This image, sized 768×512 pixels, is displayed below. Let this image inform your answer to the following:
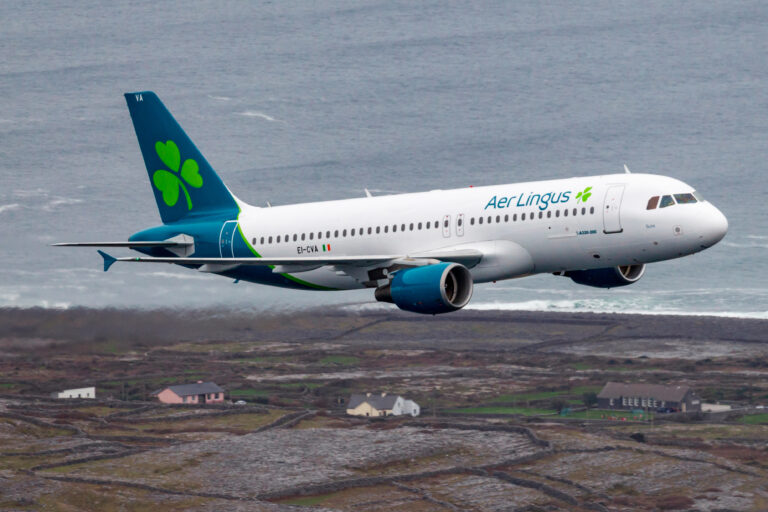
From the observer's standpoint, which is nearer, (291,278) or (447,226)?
(447,226)

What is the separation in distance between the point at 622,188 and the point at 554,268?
20.1 feet

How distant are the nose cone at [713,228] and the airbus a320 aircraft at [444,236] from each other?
0.18 feet

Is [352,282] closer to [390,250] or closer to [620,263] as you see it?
[390,250]

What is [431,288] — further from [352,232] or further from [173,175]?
[173,175]

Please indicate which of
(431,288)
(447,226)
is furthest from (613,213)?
(431,288)

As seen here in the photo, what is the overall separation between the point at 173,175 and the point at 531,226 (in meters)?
27.7

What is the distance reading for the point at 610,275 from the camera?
252ft

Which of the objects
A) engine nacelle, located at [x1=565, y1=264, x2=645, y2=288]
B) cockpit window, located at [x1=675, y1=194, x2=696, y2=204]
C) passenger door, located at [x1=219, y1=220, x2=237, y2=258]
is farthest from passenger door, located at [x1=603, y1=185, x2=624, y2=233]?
passenger door, located at [x1=219, y1=220, x2=237, y2=258]

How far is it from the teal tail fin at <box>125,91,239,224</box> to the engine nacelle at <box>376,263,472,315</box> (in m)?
18.5

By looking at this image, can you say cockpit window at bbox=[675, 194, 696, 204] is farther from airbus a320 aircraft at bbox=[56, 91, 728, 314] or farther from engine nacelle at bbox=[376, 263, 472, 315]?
engine nacelle at bbox=[376, 263, 472, 315]

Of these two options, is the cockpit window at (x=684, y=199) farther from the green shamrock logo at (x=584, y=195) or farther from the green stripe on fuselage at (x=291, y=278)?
the green stripe on fuselage at (x=291, y=278)

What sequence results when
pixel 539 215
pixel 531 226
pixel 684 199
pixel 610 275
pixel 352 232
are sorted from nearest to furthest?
pixel 684 199
pixel 539 215
pixel 531 226
pixel 610 275
pixel 352 232

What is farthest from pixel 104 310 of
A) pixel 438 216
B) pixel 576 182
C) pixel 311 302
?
pixel 576 182

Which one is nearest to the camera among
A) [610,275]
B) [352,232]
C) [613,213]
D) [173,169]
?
[613,213]
